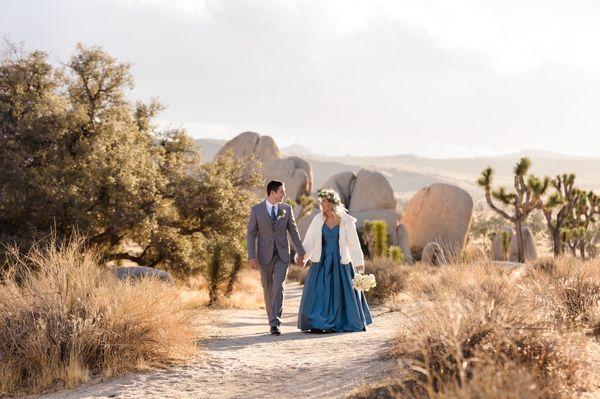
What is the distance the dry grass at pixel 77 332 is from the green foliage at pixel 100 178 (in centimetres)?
718

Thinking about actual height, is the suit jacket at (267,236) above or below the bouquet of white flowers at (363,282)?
above

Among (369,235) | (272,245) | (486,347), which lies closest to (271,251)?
(272,245)

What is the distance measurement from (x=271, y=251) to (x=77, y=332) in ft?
10.8

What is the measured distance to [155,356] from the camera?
24.4 ft

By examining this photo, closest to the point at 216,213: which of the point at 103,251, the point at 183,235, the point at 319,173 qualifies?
the point at 183,235

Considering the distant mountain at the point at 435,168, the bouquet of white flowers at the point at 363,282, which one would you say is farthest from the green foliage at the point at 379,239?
the distant mountain at the point at 435,168

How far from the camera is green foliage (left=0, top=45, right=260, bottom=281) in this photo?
15102mm

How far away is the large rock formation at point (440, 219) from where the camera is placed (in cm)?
3447

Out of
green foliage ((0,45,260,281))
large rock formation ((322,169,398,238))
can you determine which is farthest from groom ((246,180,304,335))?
large rock formation ((322,169,398,238))

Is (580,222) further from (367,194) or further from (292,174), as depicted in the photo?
(292,174)

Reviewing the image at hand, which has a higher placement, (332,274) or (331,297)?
(332,274)

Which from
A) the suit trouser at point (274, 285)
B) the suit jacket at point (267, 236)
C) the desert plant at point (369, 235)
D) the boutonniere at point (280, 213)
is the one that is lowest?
the desert plant at point (369, 235)

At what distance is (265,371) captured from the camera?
7.10 meters

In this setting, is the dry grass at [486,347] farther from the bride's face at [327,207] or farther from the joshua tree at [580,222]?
the joshua tree at [580,222]
